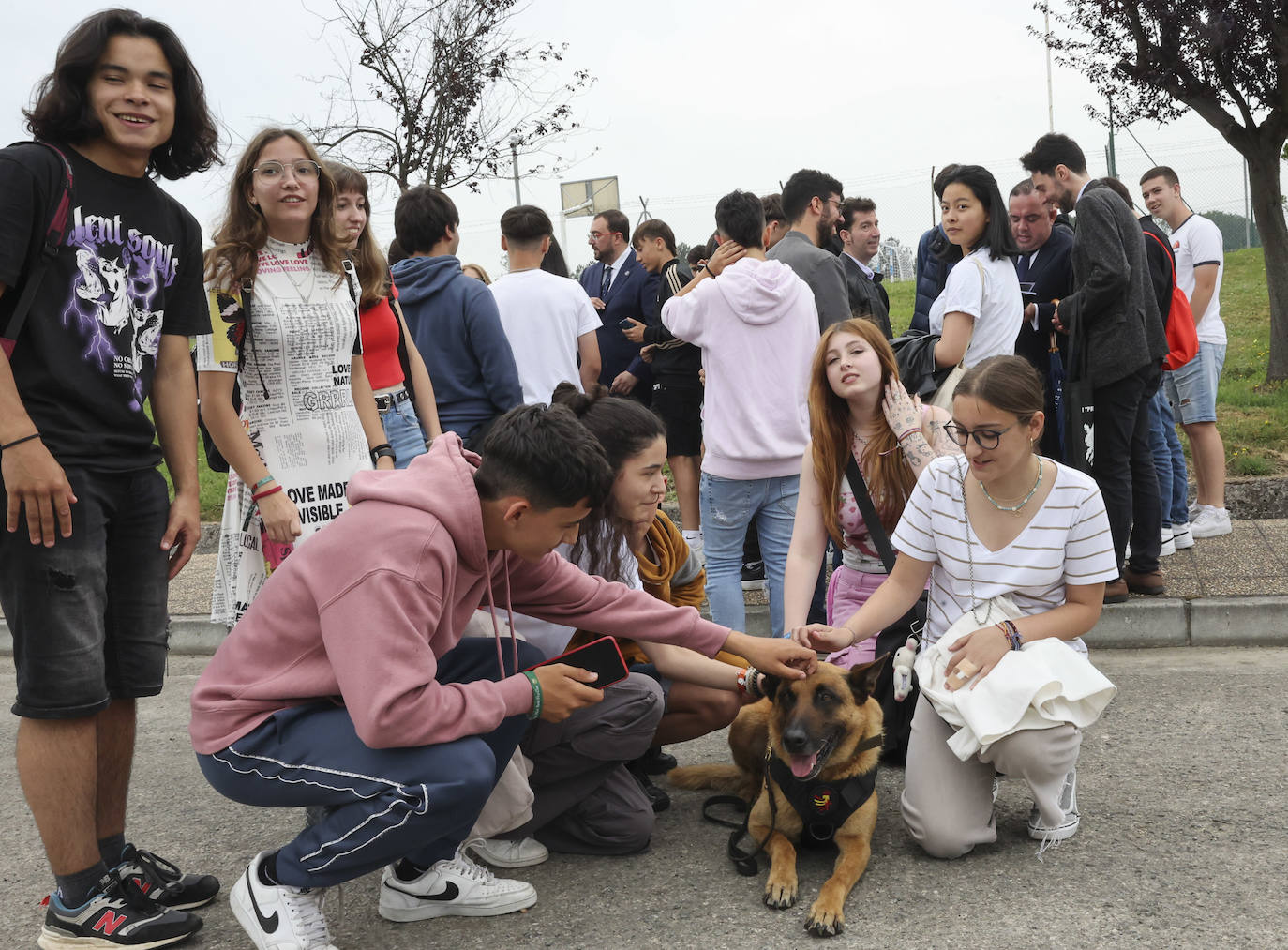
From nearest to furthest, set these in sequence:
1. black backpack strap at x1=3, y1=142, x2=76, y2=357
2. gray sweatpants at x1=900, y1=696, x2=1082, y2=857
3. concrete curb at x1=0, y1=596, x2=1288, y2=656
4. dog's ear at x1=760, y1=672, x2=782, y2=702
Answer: black backpack strap at x1=3, y1=142, x2=76, y2=357
gray sweatpants at x1=900, y1=696, x2=1082, y2=857
dog's ear at x1=760, y1=672, x2=782, y2=702
concrete curb at x1=0, y1=596, x2=1288, y2=656

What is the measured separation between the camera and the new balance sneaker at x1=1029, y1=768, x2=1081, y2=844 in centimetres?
329

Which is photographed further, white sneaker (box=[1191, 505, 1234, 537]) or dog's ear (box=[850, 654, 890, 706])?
white sneaker (box=[1191, 505, 1234, 537])

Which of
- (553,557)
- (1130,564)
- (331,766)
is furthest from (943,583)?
(1130,564)

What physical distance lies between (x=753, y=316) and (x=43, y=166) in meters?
3.03

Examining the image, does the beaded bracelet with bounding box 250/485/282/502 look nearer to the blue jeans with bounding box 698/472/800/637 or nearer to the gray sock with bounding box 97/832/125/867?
the gray sock with bounding box 97/832/125/867

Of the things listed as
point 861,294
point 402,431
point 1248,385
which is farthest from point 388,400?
point 1248,385

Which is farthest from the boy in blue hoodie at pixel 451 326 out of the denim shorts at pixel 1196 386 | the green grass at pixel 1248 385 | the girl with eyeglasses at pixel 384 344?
the green grass at pixel 1248 385

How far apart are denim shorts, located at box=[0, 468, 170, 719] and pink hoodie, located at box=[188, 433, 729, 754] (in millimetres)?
314

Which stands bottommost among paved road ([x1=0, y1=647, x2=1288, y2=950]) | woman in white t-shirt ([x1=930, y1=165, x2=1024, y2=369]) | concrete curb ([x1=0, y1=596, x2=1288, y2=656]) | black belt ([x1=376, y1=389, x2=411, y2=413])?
concrete curb ([x1=0, y1=596, x2=1288, y2=656])

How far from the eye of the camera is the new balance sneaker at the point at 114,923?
9.32 feet

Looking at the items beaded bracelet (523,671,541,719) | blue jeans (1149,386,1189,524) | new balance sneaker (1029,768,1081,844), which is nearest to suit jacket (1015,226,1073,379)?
blue jeans (1149,386,1189,524)

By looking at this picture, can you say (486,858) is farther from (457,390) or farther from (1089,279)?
(1089,279)

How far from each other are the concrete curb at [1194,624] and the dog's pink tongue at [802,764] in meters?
3.03

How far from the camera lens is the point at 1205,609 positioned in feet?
18.4
